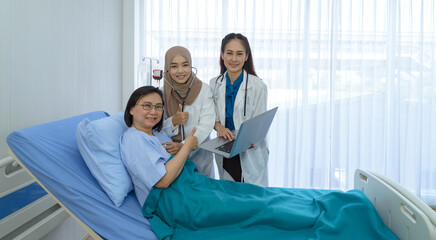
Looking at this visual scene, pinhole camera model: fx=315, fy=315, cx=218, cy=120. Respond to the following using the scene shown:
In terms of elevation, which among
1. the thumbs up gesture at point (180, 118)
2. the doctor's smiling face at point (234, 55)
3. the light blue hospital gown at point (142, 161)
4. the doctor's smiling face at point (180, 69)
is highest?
the doctor's smiling face at point (234, 55)

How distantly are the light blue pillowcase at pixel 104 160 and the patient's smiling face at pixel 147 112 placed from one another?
Result: 0.19m

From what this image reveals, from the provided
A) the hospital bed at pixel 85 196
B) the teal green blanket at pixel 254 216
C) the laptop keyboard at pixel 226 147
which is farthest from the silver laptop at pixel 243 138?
the hospital bed at pixel 85 196

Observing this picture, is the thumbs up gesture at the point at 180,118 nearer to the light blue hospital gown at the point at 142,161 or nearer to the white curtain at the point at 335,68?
the light blue hospital gown at the point at 142,161

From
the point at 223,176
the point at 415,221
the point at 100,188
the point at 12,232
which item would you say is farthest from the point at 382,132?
the point at 12,232

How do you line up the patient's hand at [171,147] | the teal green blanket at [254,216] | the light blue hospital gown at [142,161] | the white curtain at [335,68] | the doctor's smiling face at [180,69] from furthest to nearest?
1. the white curtain at [335,68]
2. the doctor's smiling face at [180,69]
3. the patient's hand at [171,147]
4. the light blue hospital gown at [142,161]
5. the teal green blanket at [254,216]

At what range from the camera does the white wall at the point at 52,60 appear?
135 centimetres

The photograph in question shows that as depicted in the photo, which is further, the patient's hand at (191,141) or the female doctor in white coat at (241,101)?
the female doctor in white coat at (241,101)

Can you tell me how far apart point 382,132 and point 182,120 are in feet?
7.11

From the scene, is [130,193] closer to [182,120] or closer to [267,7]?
[182,120]

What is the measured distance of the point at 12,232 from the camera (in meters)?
1.40

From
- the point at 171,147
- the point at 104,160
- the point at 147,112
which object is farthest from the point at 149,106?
the point at 104,160

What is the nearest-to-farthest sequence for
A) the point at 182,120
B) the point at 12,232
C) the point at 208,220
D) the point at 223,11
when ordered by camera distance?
the point at 208,220, the point at 12,232, the point at 182,120, the point at 223,11

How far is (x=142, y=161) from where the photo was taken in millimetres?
1327

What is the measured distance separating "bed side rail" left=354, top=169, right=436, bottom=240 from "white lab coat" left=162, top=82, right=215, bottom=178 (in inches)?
33.0
